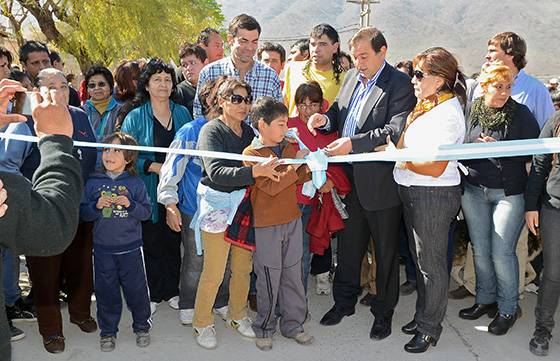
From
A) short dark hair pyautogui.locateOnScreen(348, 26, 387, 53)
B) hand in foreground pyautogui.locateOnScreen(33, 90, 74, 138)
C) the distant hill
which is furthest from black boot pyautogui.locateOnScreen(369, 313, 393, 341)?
the distant hill

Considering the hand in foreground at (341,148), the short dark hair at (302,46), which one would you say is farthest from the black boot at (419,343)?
the short dark hair at (302,46)

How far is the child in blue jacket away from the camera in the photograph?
3.60 metres

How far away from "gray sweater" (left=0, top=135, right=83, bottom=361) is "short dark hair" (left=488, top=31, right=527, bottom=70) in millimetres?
3455

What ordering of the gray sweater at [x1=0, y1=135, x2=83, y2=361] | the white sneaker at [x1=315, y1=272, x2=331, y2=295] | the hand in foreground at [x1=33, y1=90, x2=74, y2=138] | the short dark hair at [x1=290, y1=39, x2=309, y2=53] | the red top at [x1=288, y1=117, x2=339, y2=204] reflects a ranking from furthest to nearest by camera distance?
the short dark hair at [x1=290, y1=39, x2=309, y2=53] < the white sneaker at [x1=315, y1=272, x2=331, y2=295] < the red top at [x1=288, y1=117, x2=339, y2=204] < the hand in foreground at [x1=33, y1=90, x2=74, y2=138] < the gray sweater at [x1=0, y1=135, x2=83, y2=361]

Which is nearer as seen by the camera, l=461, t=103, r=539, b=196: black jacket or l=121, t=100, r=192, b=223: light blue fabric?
l=461, t=103, r=539, b=196: black jacket

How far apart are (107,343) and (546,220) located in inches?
122

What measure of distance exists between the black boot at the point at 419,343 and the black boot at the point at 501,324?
53 cm

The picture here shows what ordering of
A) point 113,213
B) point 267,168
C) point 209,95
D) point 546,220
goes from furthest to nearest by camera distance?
point 209,95, point 113,213, point 546,220, point 267,168

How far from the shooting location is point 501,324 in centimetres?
387

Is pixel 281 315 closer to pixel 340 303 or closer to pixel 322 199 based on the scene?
pixel 340 303

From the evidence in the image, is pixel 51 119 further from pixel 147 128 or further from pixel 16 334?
pixel 16 334

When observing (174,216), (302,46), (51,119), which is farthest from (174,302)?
(302,46)

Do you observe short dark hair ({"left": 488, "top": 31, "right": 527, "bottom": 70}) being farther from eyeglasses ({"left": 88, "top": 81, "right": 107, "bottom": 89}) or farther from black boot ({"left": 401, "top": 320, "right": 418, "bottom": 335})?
eyeglasses ({"left": 88, "top": 81, "right": 107, "bottom": 89})

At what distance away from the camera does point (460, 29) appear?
16475 cm
